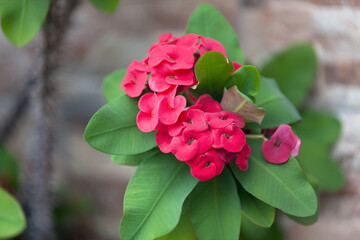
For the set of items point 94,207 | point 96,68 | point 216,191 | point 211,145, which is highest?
point 211,145

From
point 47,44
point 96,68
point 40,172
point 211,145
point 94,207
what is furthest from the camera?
point 94,207

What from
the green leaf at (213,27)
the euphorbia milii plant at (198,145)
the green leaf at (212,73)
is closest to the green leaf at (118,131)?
the euphorbia milii plant at (198,145)

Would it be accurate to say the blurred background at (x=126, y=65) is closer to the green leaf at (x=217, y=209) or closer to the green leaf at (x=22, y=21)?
the green leaf at (x=22, y=21)

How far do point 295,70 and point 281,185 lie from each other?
24.7 inches

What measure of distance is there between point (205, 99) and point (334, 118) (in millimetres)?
673

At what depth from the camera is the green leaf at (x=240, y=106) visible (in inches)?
21.7

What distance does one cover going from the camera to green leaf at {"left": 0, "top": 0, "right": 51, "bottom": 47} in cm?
72

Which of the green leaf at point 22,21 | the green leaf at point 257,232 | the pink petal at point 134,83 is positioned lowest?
the green leaf at point 257,232

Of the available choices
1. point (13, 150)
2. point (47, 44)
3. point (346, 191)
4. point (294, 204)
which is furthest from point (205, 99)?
point (13, 150)

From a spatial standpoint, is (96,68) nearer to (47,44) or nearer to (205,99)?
(47,44)

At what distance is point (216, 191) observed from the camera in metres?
0.62

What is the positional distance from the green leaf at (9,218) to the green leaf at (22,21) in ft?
1.29

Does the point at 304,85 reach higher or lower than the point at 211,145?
lower

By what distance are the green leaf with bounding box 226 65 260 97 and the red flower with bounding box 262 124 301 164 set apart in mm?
88
